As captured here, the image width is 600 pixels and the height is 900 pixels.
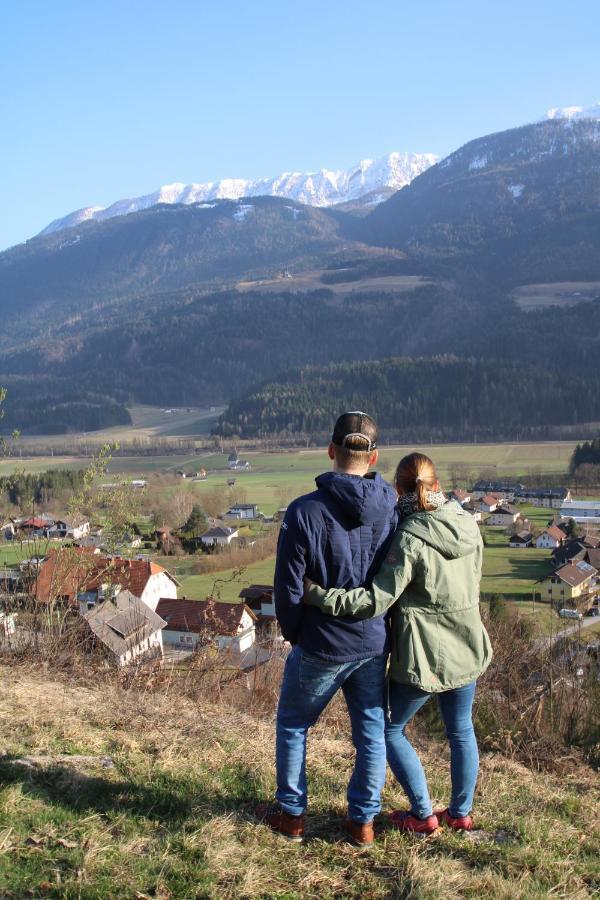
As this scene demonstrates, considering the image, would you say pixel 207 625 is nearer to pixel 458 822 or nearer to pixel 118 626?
pixel 118 626

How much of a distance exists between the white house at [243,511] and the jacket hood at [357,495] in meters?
34.0

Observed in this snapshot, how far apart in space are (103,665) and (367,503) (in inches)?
139

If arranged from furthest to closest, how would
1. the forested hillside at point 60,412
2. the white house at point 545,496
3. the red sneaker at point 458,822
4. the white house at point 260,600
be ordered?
the forested hillside at point 60,412 → the white house at point 545,496 → the white house at point 260,600 → the red sneaker at point 458,822

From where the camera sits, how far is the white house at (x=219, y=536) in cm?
2896

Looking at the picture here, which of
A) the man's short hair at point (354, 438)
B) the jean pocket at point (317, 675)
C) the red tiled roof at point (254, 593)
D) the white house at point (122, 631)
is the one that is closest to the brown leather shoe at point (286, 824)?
the jean pocket at point (317, 675)

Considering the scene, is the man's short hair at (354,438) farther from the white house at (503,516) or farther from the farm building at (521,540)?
the white house at (503,516)

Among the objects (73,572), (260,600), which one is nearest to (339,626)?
(73,572)

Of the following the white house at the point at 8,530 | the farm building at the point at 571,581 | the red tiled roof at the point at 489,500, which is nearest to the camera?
the white house at the point at 8,530

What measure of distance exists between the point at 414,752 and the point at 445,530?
1.02 meters

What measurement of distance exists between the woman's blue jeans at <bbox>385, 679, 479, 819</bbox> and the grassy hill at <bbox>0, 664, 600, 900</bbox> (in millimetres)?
161

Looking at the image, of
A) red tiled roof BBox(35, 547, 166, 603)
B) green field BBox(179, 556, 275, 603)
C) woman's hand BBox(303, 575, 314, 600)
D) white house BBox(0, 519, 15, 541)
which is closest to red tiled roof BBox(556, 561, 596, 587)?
green field BBox(179, 556, 275, 603)

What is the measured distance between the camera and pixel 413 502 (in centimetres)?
309

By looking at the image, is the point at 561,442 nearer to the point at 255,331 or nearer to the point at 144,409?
the point at 144,409

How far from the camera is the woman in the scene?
2938 millimetres
